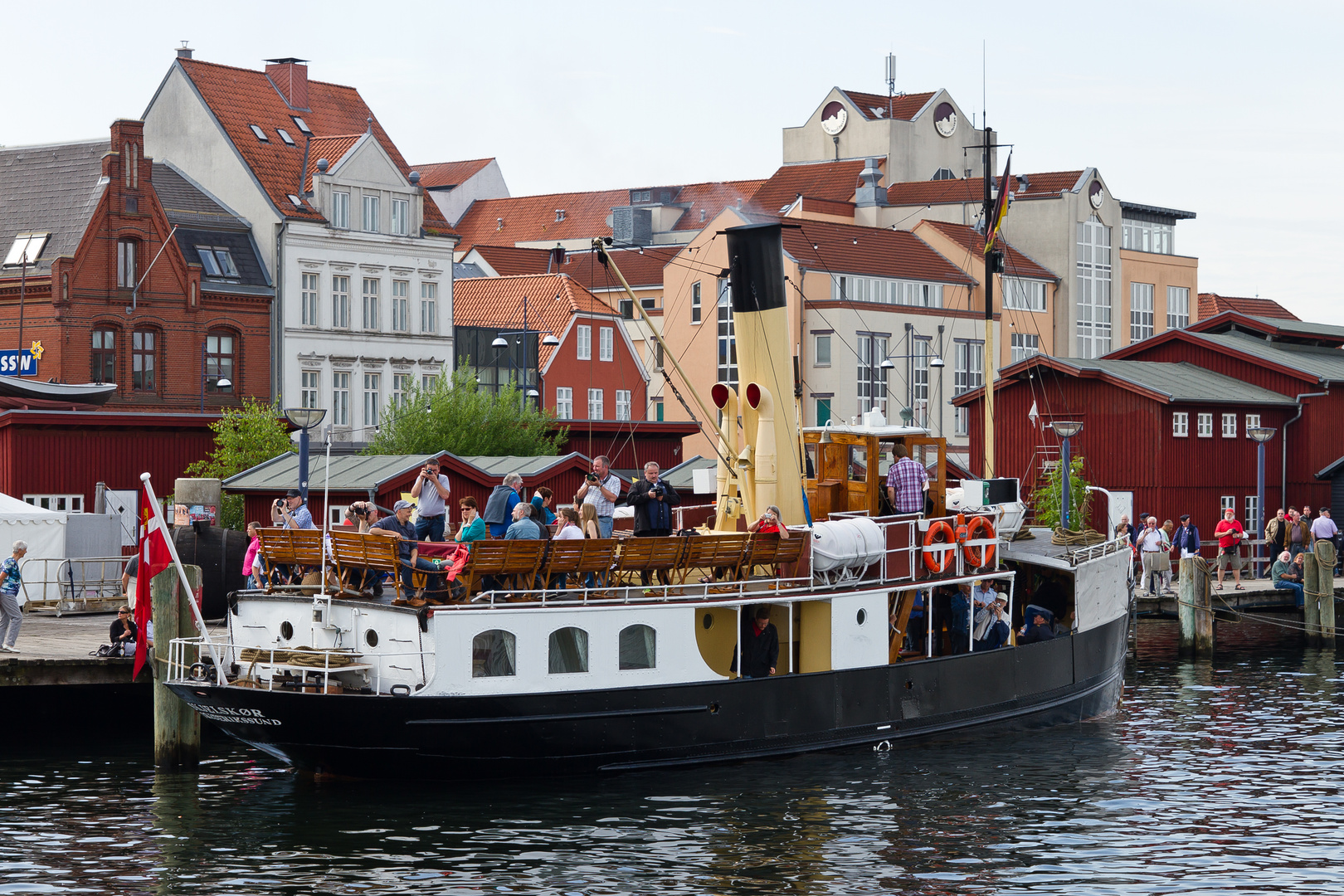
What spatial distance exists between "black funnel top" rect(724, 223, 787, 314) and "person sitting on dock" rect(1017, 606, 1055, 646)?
656 centimetres

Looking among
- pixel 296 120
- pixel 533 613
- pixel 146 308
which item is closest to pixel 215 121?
pixel 296 120

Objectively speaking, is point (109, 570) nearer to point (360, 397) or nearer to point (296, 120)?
point (360, 397)

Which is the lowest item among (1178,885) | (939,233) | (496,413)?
(1178,885)

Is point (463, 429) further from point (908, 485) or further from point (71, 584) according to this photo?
point (908, 485)

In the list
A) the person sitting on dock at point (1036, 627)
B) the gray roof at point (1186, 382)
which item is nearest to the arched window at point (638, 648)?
the person sitting on dock at point (1036, 627)

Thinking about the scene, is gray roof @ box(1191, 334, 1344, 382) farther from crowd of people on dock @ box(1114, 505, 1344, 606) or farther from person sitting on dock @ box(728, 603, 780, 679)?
person sitting on dock @ box(728, 603, 780, 679)

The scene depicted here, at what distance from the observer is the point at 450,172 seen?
125 metres

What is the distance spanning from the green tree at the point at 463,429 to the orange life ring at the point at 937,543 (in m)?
31.4

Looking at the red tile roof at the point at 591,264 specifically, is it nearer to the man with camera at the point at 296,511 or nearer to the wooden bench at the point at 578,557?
the man with camera at the point at 296,511

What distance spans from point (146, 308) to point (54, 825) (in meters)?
42.5

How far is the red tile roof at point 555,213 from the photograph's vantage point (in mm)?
113750

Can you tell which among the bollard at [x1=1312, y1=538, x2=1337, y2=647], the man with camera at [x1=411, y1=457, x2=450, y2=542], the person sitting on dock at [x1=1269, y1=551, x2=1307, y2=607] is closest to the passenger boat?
the man with camera at [x1=411, y1=457, x2=450, y2=542]

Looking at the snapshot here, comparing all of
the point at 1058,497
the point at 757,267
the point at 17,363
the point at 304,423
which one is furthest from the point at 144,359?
the point at 757,267

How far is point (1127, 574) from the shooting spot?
1272 inches
